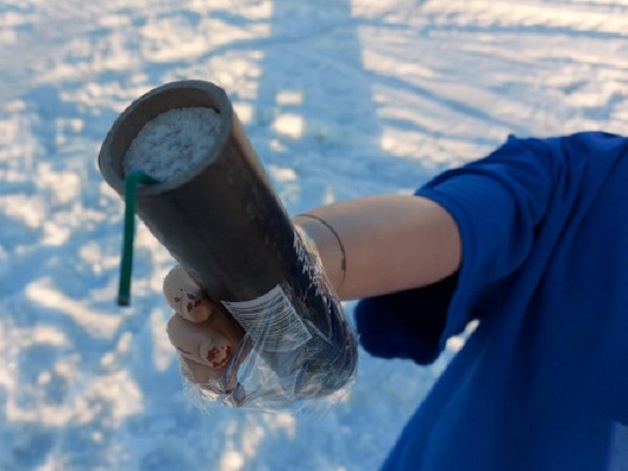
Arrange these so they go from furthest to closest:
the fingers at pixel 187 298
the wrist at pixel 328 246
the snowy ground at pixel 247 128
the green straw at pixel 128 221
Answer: the snowy ground at pixel 247 128, the wrist at pixel 328 246, the fingers at pixel 187 298, the green straw at pixel 128 221

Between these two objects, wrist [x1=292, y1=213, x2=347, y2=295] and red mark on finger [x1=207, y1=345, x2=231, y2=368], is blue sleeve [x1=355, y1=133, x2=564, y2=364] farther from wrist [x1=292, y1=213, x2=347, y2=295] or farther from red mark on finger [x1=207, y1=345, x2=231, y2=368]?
red mark on finger [x1=207, y1=345, x2=231, y2=368]

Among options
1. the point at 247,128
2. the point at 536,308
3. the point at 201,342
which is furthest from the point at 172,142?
the point at 247,128

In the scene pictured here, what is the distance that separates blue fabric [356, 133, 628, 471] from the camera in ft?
2.17

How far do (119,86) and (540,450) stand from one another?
1727mm

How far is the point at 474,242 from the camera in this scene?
65cm

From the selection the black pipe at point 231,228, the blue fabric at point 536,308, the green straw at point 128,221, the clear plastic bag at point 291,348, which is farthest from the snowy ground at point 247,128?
the green straw at point 128,221

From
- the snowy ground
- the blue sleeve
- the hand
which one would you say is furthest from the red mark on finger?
the snowy ground

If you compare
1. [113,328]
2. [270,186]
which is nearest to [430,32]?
[113,328]

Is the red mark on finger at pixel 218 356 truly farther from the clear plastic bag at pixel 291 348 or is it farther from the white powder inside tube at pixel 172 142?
the white powder inside tube at pixel 172 142

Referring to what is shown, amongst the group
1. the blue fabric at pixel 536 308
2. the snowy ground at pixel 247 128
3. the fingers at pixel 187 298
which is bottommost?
the snowy ground at pixel 247 128

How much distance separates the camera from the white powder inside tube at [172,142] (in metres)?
0.38

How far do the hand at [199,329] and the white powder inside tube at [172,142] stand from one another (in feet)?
0.33

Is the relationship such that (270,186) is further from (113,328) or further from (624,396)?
(113,328)

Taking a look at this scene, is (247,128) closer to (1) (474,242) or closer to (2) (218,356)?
(1) (474,242)
